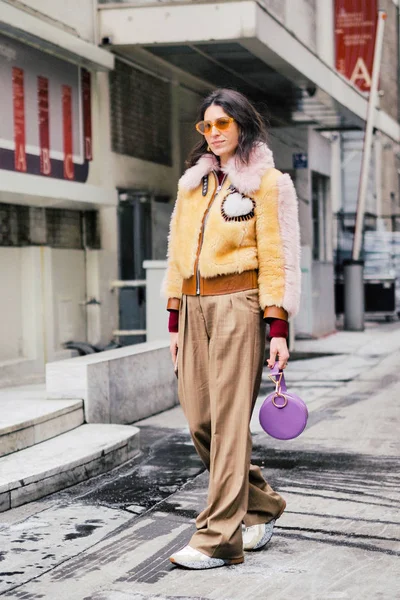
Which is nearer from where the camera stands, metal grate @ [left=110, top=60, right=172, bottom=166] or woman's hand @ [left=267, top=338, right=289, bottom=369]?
woman's hand @ [left=267, top=338, right=289, bottom=369]

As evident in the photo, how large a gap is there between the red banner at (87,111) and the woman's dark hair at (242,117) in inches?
305

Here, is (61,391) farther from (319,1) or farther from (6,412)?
(319,1)

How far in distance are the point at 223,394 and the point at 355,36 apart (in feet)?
60.5

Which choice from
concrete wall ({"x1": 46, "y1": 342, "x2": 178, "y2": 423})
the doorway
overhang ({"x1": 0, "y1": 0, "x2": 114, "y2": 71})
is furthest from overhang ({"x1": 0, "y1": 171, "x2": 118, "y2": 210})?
concrete wall ({"x1": 46, "y1": 342, "x2": 178, "y2": 423})

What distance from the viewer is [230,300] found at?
4668mm

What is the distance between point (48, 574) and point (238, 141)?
2.00 meters

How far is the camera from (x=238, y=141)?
4.82 meters

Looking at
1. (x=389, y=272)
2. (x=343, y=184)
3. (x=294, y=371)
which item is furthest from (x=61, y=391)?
(x=343, y=184)

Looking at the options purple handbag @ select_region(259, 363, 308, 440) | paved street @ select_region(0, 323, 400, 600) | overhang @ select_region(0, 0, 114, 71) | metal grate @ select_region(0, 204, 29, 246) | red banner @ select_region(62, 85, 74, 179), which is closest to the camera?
paved street @ select_region(0, 323, 400, 600)

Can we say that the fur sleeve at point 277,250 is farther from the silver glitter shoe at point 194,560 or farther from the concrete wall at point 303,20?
the concrete wall at point 303,20

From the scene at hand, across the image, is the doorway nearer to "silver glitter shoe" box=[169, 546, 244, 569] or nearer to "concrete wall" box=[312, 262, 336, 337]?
"concrete wall" box=[312, 262, 336, 337]

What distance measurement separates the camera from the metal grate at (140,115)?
43.9ft

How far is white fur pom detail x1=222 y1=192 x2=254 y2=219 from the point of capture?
4.69 meters

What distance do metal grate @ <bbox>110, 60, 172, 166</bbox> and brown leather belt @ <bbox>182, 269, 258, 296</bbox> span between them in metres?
8.75
